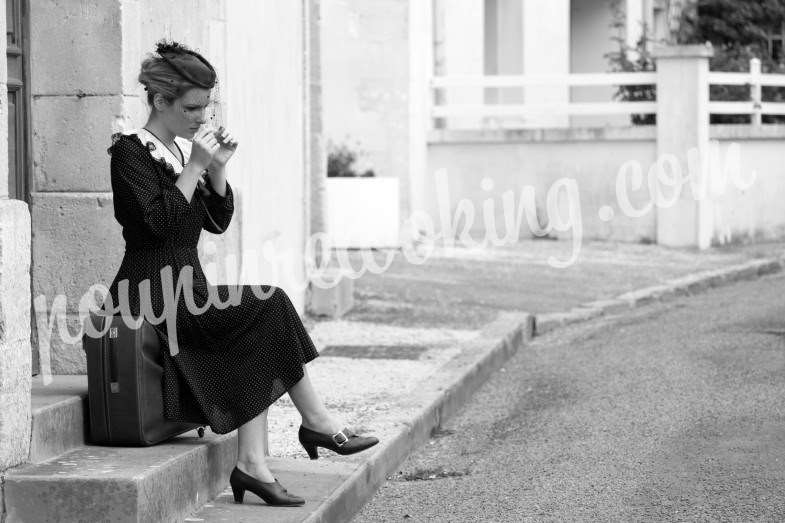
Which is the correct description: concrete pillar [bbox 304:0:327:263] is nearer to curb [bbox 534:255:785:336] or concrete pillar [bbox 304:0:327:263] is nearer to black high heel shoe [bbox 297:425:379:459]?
curb [bbox 534:255:785:336]

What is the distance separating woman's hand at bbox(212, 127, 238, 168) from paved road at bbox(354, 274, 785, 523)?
145cm

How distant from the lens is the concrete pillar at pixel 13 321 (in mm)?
4020

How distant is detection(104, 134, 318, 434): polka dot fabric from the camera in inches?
175

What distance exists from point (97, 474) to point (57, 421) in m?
0.42

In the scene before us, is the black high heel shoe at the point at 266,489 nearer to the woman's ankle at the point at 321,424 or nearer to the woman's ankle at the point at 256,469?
the woman's ankle at the point at 256,469

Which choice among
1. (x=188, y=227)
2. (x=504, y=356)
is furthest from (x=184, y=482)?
(x=504, y=356)

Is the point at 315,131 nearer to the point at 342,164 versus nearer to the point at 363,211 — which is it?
the point at 363,211

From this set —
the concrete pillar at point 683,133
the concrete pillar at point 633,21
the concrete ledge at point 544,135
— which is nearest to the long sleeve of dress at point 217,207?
the concrete pillar at point 683,133

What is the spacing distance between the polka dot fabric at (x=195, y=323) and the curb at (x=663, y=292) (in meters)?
5.56

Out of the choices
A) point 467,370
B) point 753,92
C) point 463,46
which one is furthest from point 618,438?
point 463,46

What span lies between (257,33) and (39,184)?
354 centimetres

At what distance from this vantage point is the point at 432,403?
6.55 meters

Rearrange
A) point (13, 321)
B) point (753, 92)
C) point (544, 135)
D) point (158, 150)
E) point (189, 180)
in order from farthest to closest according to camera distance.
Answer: point (753, 92)
point (544, 135)
point (158, 150)
point (189, 180)
point (13, 321)

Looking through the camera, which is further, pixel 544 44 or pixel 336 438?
pixel 544 44
